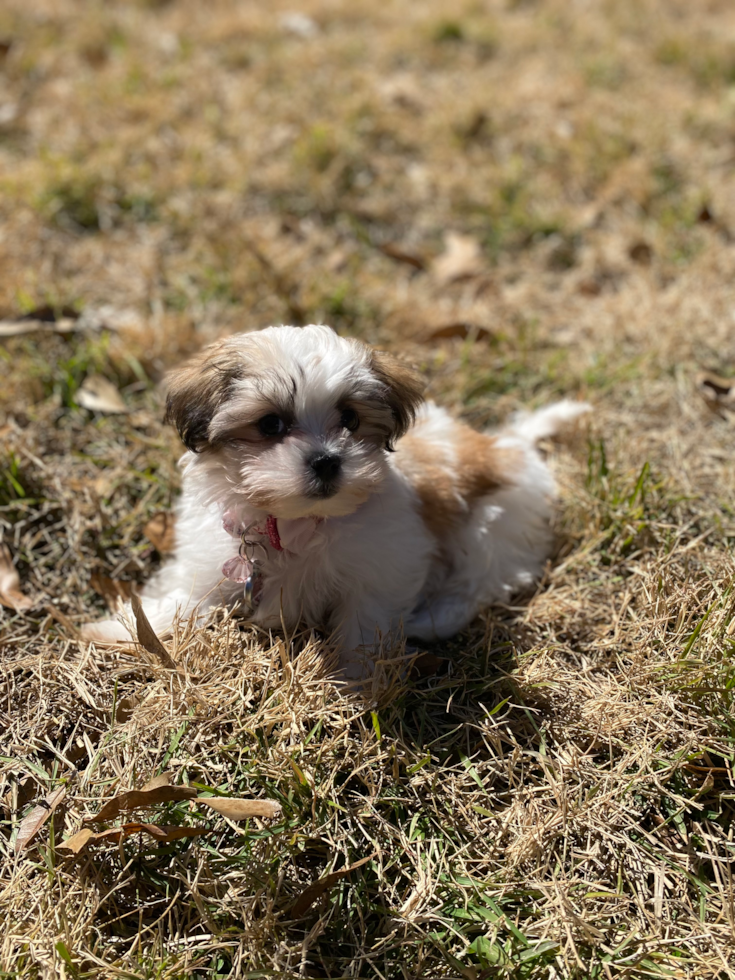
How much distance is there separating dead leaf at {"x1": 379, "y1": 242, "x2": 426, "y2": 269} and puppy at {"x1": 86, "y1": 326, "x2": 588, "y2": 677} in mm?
1865

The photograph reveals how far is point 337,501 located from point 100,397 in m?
1.88

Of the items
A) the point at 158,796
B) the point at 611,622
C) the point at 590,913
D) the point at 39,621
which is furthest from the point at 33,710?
the point at 611,622

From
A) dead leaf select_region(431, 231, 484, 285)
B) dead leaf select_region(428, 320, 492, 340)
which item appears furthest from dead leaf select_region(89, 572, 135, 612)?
dead leaf select_region(431, 231, 484, 285)

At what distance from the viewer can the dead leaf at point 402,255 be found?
5.12m

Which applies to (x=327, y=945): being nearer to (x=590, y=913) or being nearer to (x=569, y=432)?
(x=590, y=913)

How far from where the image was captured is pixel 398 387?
2.80 m

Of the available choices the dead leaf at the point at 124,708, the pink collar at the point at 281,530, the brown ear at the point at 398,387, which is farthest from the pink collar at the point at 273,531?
the dead leaf at the point at 124,708

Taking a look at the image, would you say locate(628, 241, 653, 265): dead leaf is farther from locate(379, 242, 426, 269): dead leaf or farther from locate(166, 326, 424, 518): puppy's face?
locate(166, 326, 424, 518): puppy's face

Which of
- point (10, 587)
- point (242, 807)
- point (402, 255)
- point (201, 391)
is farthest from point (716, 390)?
point (10, 587)

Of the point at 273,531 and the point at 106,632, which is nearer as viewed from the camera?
the point at 273,531

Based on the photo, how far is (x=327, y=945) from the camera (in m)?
2.32

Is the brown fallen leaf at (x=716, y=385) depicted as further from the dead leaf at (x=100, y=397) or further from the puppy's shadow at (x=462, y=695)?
the dead leaf at (x=100, y=397)

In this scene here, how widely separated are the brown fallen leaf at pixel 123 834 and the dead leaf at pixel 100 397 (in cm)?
208

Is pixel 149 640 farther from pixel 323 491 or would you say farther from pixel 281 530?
pixel 323 491
